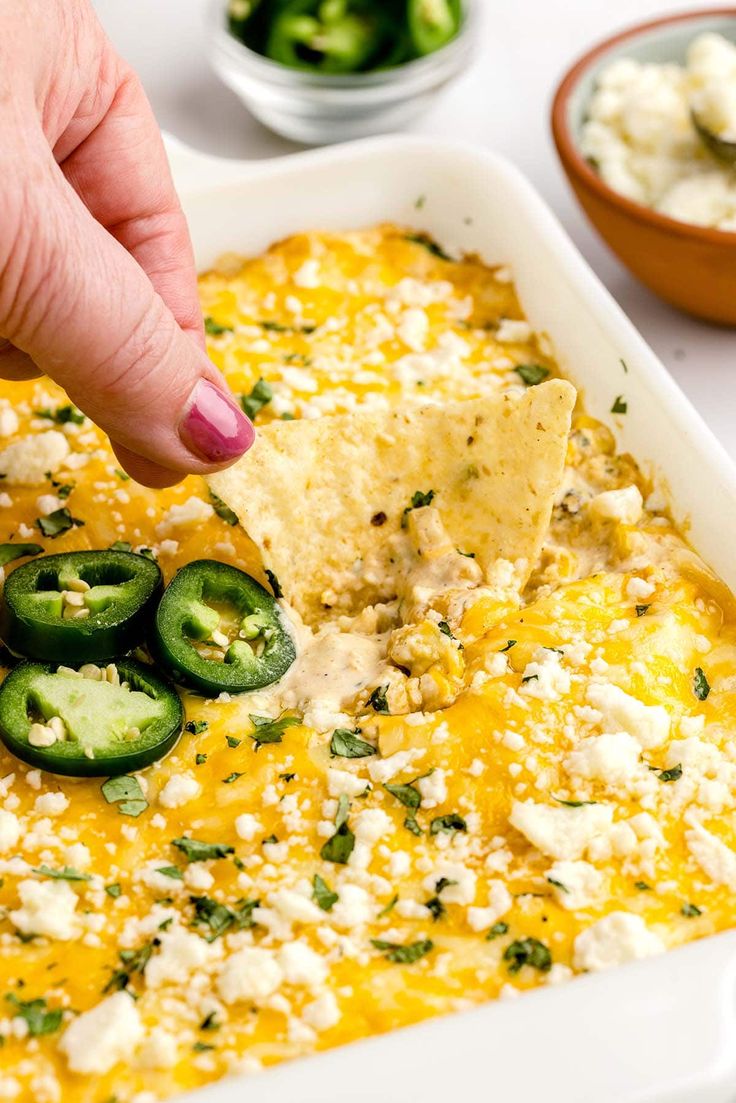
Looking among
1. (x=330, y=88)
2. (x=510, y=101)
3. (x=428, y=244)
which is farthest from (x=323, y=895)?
(x=510, y=101)

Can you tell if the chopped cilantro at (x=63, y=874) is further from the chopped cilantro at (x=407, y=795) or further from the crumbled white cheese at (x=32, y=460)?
the crumbled white cheese at (x=32, y=460)

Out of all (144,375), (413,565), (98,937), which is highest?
(144,375)

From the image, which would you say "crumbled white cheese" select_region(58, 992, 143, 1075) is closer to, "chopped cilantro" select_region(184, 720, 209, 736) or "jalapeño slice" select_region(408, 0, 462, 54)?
"chopped cilantro" select_region(184, 720, 209, 736)

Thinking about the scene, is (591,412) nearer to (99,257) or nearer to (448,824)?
(448,824)

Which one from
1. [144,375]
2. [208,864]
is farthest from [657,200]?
[208,864]

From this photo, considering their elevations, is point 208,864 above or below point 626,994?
below

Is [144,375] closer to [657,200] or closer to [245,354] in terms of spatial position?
[245,354]

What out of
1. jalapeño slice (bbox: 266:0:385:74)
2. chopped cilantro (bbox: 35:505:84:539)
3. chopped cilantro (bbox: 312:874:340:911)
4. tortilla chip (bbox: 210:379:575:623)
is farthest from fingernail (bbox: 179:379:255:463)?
jalapeño slice (bbox: 266:0:385:74)
